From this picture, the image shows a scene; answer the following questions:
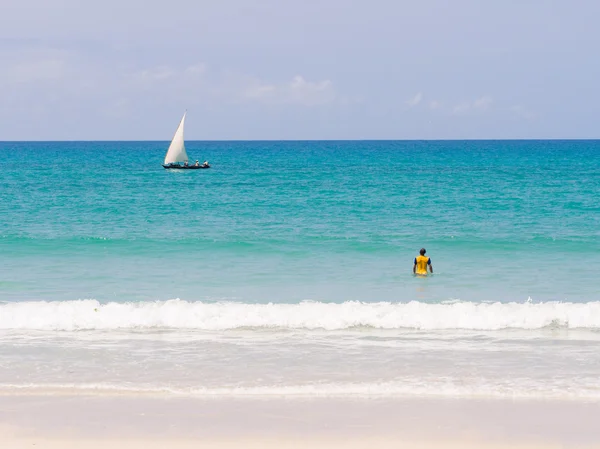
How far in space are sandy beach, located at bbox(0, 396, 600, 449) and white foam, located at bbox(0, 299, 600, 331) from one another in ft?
14.9

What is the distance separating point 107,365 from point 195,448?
3.83 meters

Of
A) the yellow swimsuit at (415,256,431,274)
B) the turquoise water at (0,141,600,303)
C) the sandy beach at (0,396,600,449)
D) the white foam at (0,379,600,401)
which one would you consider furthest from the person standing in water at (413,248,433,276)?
the sandy beach at (0,396,600,449)

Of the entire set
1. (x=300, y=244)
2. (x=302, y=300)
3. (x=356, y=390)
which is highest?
(x=300, y=244)

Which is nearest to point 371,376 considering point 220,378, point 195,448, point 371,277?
point 220,378

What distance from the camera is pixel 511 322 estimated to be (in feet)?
50.8

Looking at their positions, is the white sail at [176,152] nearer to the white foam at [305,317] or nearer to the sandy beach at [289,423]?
the white foam at [305,317]

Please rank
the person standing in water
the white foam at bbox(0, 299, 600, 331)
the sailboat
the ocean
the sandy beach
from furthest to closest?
the sailboat
the person standing in water
the white foam at bbox(0, 299, 600, 331)
the ocean
the sandy beach

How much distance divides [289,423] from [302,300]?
8.62m

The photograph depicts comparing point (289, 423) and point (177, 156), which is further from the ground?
point (177, 156)

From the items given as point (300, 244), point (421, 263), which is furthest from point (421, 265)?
point (300, 244)

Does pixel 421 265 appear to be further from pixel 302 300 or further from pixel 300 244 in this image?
pixel 300 244

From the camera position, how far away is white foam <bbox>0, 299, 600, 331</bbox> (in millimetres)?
15438

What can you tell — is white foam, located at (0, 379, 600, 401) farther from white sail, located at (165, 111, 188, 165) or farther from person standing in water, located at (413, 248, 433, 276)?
white sail, located at (165, 111, 188, 165)

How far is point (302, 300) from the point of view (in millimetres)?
18641
